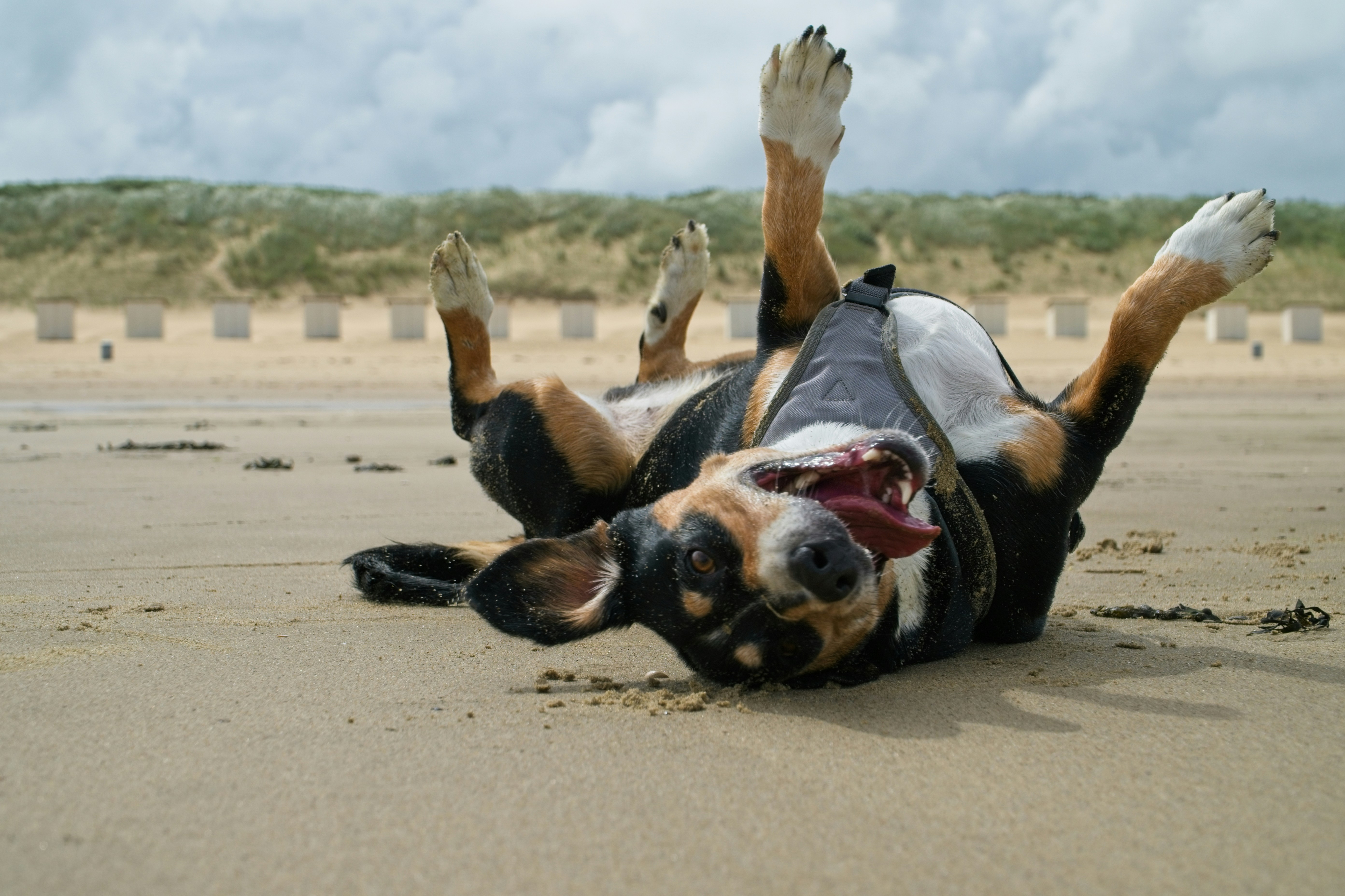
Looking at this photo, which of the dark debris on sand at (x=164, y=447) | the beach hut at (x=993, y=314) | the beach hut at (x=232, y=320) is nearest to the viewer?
the dark debris on sand at (x=164, y=447)

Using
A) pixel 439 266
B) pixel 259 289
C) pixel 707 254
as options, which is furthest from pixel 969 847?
pixel 259 289

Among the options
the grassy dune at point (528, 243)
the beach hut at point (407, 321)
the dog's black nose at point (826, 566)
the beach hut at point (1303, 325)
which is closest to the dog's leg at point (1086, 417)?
the dog's black nose at point (826, 566)

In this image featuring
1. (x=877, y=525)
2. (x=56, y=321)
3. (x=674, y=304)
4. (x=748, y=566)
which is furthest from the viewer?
(x=56, y=321)

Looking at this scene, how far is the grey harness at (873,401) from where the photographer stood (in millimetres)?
2816

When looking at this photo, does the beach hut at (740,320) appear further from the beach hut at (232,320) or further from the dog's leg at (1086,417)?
the dog's leg at (1086,417)

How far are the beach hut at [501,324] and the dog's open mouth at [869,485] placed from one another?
24.0 metres

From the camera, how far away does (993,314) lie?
2944cm

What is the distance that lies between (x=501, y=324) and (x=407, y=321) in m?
2.39

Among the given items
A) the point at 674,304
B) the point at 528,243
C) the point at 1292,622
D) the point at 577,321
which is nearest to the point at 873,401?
the point at 1292,622

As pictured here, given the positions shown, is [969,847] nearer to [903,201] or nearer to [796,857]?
[796,857]

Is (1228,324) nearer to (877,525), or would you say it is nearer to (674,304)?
(674,304)

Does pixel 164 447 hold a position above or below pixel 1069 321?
below

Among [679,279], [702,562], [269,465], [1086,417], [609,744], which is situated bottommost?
[609,744]

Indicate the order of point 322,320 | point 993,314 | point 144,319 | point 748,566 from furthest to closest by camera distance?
point 993,314 → point 322,320 → point 144,319 → point 748,566
